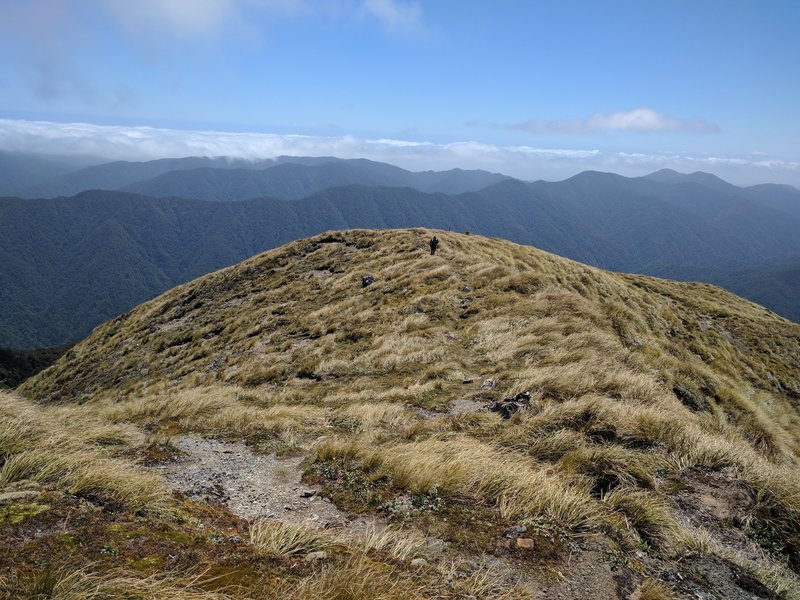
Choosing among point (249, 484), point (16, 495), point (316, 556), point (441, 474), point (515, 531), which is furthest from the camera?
point (249, 484)

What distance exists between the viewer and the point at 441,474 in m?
6.62

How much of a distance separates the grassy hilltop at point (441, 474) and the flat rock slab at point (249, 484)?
0.33 meters

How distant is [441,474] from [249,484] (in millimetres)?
3211

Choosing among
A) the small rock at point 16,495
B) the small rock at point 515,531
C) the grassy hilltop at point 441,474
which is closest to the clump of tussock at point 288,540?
the grassy hilltop at point 441,474

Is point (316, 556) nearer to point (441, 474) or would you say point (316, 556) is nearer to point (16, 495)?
point (441, 474)

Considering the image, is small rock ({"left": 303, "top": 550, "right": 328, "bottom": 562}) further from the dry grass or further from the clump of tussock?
the dry grass

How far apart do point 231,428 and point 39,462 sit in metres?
4.93

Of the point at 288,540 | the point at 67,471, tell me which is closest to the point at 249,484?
the point at 67,471

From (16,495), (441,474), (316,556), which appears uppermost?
(16,495)

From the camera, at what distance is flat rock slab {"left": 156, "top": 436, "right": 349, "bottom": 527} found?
609 centimetres

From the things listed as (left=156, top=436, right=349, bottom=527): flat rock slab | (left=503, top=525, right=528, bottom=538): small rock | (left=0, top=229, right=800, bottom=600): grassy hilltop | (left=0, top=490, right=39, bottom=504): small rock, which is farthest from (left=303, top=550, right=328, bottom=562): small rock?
(left=0, top=490, right=39, bottom=504): small rock

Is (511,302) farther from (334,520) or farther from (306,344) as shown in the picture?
(334,520)

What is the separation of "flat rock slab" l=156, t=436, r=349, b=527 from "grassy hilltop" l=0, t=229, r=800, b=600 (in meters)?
0.33

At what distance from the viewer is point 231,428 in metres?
10.3
